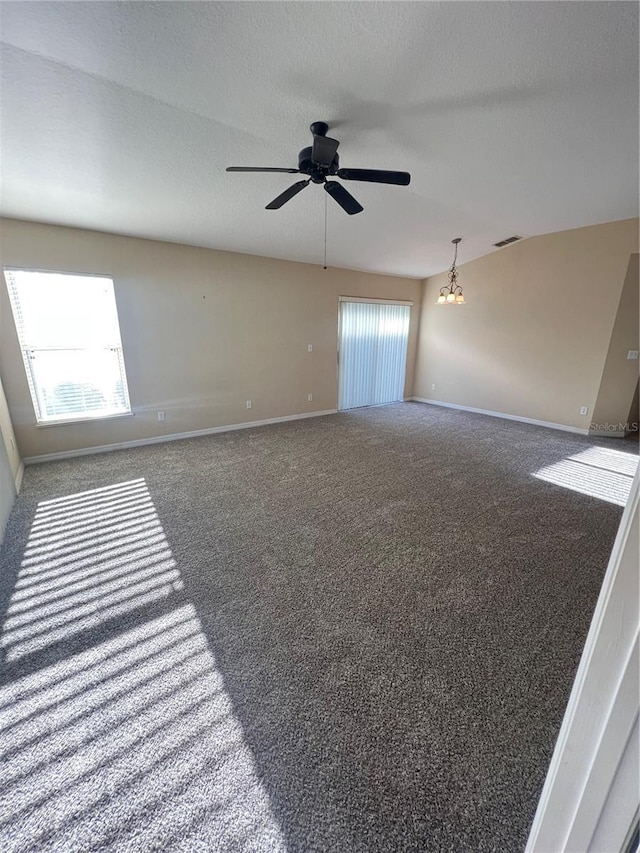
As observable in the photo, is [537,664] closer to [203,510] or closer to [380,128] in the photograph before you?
[203,510]

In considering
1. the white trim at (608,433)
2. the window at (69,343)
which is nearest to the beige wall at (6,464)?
the window at (69,343)

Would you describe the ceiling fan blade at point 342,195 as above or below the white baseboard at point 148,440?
above

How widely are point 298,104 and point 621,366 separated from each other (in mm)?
5135

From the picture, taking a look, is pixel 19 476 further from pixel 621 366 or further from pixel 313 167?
pixel 621 366

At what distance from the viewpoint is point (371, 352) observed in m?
6.37

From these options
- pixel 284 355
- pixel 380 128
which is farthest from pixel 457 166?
pixel 284 355

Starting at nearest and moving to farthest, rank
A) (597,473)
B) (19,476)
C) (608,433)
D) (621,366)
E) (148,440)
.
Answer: (19,476), (597,473), (148,440), (621,366), (608,433)

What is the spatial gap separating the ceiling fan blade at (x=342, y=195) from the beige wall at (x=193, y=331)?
8.28 feet

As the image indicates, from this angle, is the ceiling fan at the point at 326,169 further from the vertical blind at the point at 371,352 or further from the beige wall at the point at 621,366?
the beige wall at the point at 621,366

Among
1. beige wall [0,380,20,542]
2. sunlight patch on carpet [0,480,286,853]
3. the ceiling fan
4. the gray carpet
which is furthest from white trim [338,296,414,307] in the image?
sunlight patch on carpet [0,480,286,853]

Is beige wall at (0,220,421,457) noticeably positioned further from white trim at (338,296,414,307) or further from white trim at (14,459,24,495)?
white trim at (14,459,24,495)

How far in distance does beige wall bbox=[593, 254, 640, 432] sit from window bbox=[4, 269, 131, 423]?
6.40 m

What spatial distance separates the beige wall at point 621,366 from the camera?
170 inches

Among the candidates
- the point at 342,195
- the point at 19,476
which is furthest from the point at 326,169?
the point at 19,476
